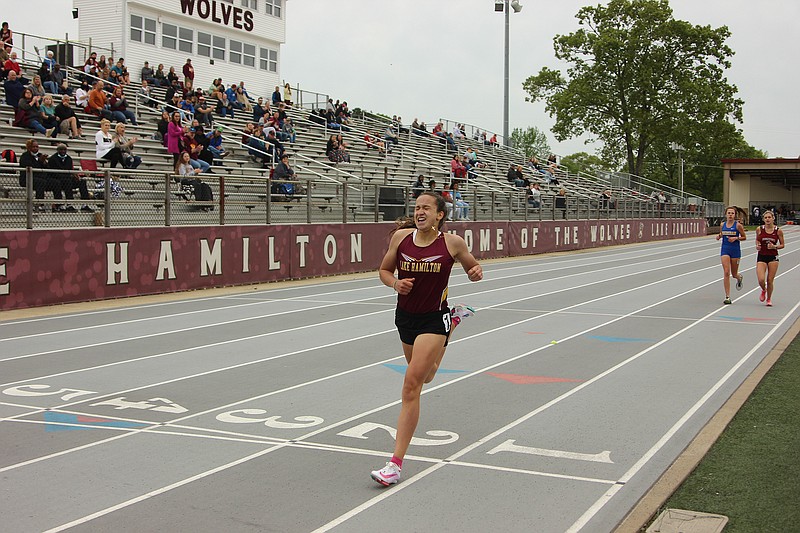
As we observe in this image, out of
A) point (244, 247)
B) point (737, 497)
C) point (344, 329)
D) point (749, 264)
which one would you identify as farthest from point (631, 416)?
point (749, 264)

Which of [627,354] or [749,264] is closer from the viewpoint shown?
[627,354]

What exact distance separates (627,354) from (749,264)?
821 inches

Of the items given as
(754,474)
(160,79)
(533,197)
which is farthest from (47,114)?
(533,197)

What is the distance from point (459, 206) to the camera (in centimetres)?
3188

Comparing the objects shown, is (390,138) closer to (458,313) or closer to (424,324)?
(458,313)

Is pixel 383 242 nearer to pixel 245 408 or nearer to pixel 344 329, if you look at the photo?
pixel 344 329

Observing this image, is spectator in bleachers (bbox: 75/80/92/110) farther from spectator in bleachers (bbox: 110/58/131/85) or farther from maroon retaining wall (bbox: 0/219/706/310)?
maroon retaining wall (bbox: 0/219/706/310)

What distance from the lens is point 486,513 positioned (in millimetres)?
5504

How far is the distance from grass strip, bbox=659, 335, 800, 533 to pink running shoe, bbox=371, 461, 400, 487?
1674 millimetres

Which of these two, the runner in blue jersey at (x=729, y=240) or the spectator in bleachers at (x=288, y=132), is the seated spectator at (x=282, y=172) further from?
the runner in blue jersey at (x=729, y=240)

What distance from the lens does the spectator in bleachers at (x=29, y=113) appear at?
835 inches

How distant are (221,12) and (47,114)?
20184 mm

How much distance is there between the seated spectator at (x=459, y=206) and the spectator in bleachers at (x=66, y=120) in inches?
515

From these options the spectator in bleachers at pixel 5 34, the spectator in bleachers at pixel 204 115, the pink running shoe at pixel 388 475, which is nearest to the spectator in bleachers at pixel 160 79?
the spectator in bleachers at pixel 204 115
